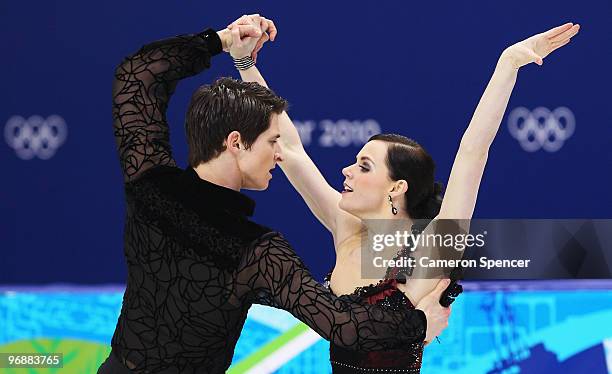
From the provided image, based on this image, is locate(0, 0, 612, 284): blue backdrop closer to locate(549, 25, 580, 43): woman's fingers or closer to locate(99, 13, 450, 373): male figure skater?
locate(549, 25, 580, 43): woman's fingers

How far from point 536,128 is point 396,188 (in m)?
1.94

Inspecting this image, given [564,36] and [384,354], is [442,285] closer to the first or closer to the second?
[384,354]

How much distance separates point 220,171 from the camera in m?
2.00

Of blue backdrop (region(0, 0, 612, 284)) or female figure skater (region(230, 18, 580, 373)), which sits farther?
blue backdrop (region(0, 0, 612, 284))

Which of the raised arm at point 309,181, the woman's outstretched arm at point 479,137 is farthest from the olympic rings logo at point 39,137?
the woman's outstretched arm at point 479,137

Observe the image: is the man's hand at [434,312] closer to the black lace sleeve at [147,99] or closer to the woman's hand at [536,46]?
the woman's hand at [536,46]

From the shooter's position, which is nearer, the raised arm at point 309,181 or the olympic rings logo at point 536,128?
the raised arm at point 309,181

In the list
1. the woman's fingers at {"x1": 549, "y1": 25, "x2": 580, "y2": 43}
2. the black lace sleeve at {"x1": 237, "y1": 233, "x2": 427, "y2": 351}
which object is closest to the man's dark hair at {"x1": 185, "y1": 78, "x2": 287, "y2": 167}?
the black lace sleeve at {"x1": 237, "y1": 233, "x2": 427, "y2": 351}

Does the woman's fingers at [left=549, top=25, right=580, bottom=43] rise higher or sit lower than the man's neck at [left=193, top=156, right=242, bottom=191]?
higher

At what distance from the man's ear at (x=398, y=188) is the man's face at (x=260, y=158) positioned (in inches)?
27.7

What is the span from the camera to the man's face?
2008mm

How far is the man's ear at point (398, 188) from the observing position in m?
2.70

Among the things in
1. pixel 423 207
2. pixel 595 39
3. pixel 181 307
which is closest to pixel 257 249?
pixel 181 307

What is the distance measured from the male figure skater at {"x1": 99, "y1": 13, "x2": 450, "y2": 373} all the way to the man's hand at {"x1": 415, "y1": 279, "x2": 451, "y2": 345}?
24cm
